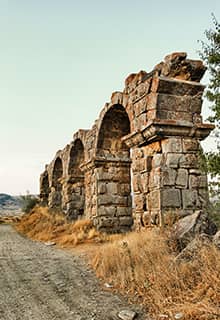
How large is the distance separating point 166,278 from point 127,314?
58cm

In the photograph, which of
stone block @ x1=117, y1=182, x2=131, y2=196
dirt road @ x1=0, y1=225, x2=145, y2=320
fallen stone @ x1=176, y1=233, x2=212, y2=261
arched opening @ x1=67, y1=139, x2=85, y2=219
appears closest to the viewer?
dirt road @ x1=0, y1=225, x2=145, y2=320

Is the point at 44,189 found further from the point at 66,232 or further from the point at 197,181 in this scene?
the point at 197,181

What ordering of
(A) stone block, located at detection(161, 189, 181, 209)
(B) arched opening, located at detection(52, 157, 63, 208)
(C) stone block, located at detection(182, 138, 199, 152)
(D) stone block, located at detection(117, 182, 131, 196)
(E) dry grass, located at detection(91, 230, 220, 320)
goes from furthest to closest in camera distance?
(B) arched opening, located at detection(52, 157, 63, 208), (D) stone block, located at detection(117, 182, 131, 196), (C) stone block, located at detection(182, 138, 199, 152), (A) stone block, located at detection(161, 189, 181, 209), (E) dry grass, located at detection(91, 230, 220, 320)

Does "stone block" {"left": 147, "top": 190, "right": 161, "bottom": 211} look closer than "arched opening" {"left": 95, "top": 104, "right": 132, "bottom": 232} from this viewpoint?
Yes

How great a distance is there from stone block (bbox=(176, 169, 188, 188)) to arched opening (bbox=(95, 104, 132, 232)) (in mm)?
3681

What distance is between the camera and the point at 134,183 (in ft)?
21.1

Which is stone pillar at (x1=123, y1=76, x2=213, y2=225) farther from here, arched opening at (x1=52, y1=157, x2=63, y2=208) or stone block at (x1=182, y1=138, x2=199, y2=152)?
arched opening at (x1=52, y1=157, x2=63, y2=208)

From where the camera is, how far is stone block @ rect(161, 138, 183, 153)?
18.7ft

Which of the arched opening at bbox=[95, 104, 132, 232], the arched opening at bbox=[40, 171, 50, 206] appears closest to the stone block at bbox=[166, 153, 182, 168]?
the arched opening at bbox=[95, 104, 132, 232]

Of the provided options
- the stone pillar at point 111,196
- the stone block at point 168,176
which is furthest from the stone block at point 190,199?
the stone pillar at point 111,196

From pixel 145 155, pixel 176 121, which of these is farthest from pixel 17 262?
pixel 176 121

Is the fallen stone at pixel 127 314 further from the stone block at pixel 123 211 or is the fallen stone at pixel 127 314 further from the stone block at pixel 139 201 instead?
the stone block at pixel 123 211

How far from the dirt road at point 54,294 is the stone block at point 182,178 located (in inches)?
87.1

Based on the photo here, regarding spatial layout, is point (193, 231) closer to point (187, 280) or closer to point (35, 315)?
point (187, 280)
